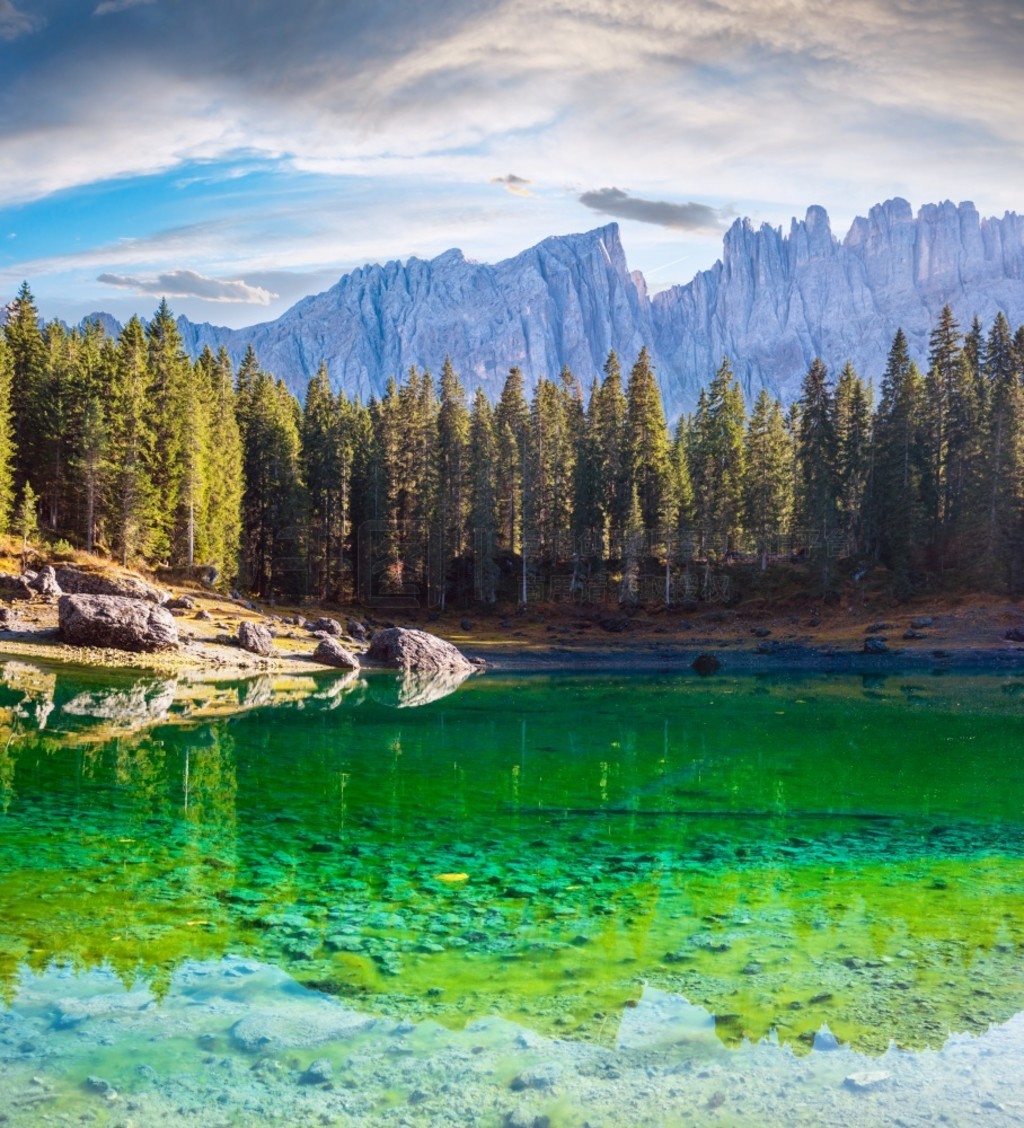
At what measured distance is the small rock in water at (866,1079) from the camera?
7332 millimetres

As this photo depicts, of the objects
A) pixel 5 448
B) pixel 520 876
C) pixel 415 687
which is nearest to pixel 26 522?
pixel 5 448

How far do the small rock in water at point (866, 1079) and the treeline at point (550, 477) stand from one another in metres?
57.3

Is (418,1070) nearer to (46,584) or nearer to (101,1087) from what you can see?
(101,1087)

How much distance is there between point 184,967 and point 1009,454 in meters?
68.6

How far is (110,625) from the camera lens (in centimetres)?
4044

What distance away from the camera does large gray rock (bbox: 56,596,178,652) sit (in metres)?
40.4

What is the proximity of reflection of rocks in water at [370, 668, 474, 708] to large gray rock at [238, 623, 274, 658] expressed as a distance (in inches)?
243

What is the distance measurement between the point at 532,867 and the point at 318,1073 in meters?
6.44

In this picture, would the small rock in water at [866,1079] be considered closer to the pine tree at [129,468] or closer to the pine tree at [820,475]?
the pine tree at [129,468]

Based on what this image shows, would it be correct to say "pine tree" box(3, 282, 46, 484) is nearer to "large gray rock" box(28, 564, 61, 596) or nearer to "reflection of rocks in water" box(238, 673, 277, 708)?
"large gray rock" box(28, 564, 61, 596)

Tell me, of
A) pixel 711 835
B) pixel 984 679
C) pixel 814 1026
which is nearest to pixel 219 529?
pixel 984 679

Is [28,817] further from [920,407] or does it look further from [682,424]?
[682,424]

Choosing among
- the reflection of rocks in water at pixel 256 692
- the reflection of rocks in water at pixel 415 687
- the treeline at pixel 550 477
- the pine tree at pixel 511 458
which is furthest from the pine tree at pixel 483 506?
the reflection of rocks in water at pixel 256 692

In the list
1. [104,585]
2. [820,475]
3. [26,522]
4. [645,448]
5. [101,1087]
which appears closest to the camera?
[101,1087]
